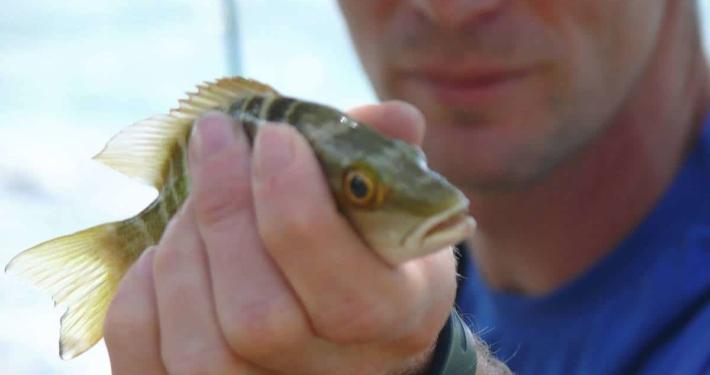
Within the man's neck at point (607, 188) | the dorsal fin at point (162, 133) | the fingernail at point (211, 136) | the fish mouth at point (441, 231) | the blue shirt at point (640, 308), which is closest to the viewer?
the fish mouth at point (441, 231)

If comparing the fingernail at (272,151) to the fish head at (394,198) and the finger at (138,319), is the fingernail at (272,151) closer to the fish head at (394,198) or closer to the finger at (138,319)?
the fish head at (394,198)

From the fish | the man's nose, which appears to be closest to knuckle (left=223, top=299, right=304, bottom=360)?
the fish

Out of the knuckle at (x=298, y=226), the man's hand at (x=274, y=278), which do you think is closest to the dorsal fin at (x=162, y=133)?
the man's hand at (x=274, y=278)

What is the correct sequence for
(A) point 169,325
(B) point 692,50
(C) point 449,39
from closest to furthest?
(A) point 169,325, (C) point 449,39, (B) point 692,50

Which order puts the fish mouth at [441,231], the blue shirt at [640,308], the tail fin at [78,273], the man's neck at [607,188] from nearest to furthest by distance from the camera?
the fish mouth at [441,231] → the tail fin at [78,273] → the blue shirt at [640,308] → the man's neck at [607,188]

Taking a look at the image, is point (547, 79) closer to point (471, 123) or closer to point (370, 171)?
point (471, 123)

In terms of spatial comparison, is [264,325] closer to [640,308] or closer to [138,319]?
[138,319]

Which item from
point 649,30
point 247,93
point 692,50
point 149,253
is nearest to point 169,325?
point 149,253
